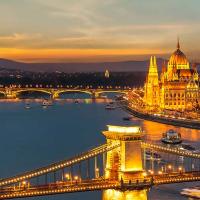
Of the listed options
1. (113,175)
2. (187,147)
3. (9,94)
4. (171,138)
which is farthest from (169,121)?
(9,94)

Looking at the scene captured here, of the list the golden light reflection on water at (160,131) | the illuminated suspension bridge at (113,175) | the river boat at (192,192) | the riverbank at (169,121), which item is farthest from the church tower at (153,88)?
the illuminated suspension bridge at (113,175)

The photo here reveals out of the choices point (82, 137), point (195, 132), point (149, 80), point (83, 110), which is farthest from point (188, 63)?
point (82, 137)

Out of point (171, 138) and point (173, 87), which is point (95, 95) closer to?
point (173, 87)

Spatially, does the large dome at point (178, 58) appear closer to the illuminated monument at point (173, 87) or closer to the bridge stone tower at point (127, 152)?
the illuminated monument at point (173, 87)

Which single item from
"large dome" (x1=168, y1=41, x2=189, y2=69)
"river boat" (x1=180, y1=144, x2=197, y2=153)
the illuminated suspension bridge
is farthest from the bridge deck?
"large dome" (x1=168, y1=41, x2=189, y2=69)

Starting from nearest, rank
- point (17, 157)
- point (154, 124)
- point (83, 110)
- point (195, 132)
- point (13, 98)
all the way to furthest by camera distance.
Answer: point (17, 157), point (195, 132), point (154, 124), point (83, 110), point (13, 98)

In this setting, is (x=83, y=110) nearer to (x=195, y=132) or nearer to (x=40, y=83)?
(x=195, y=132)

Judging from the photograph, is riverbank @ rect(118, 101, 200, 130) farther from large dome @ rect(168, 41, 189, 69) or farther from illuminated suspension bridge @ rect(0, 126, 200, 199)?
illuminated suspension bridge @ rect(0, 126, 200, 199)
